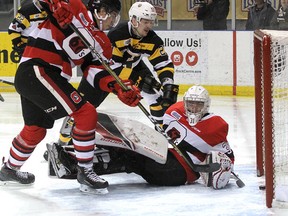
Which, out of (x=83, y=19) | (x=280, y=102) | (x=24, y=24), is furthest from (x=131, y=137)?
(x=24, y=24)

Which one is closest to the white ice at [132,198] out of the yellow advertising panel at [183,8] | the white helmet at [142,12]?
the white helmet at [142,12]

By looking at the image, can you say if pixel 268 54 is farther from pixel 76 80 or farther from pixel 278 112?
pixel 76 80

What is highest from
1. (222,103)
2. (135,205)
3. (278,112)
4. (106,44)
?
(106,44)

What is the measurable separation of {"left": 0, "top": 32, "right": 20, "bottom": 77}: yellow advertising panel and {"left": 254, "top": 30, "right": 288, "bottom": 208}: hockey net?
16.3 feet

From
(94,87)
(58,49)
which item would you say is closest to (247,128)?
(94,87)

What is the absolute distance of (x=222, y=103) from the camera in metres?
8.38

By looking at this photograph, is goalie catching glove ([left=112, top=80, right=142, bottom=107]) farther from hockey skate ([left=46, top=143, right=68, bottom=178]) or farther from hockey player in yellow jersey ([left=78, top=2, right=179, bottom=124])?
hockey player in yellow jersey ([left=78, top=2, right=179, bottom=124])

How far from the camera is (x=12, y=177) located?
15.1 feet

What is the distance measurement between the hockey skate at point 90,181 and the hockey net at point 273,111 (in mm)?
813

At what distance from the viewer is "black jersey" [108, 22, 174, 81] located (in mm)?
5465

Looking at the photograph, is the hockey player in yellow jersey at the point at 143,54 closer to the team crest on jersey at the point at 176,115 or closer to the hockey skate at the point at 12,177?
the team crest on jersey at the point at 176,115

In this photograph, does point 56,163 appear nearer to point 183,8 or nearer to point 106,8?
point 106,8

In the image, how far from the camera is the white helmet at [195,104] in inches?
178

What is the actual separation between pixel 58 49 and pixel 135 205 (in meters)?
0.88
